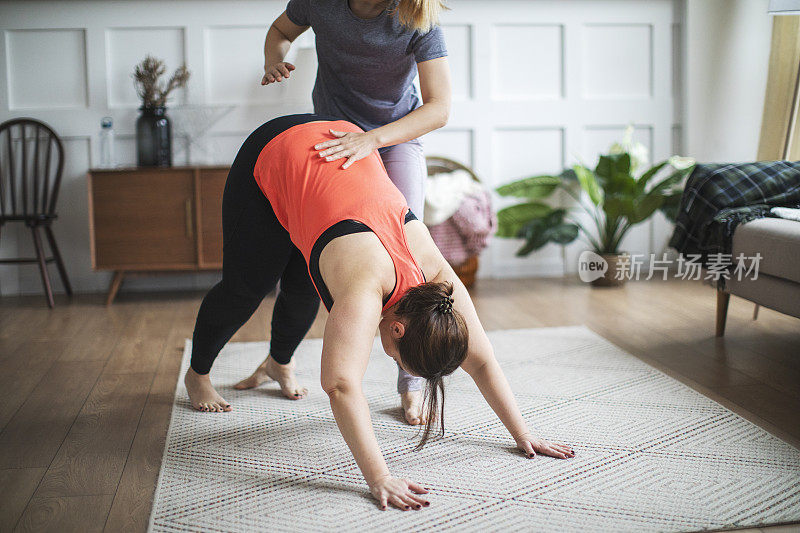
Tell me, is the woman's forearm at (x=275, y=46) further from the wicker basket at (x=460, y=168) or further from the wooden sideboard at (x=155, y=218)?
the wicker basket at (x=460, y=168)

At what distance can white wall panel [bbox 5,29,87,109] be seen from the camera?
3758mm

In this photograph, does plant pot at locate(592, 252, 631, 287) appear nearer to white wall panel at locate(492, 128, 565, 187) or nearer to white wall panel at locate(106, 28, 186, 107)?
white wall panel at locate(492, 128, 565, 187)

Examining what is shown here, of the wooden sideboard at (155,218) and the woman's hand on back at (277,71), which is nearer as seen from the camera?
the woman's hand on back at (277,71)

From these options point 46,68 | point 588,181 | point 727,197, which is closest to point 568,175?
point 588,181

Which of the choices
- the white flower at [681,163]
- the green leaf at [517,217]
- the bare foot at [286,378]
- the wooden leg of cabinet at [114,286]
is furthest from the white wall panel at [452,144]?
the bare foot at [286,378]

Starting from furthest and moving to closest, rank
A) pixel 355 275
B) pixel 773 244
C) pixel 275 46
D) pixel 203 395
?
pixel 773 244, pixel 203 395, pixel 275 46, pixel 355 275

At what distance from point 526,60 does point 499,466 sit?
3004 mm

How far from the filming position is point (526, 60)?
13.3ft

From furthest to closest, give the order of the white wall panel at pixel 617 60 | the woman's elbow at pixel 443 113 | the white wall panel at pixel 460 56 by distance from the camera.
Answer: the white wall panel at pixel 617 60 < the white wall panel at pixel 460 56 < the woman's elbow at pixel 443 113

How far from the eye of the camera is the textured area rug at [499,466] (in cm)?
134

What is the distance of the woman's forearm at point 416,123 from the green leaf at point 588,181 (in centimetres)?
221

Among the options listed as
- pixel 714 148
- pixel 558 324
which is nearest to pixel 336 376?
pixel 558 324

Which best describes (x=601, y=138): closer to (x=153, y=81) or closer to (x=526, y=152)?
(x=526, y=152)
